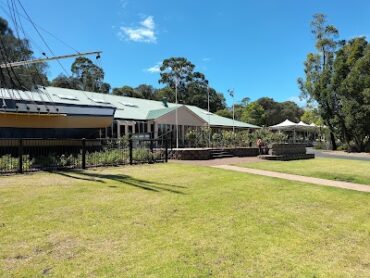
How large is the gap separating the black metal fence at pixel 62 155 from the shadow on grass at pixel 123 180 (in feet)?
4.43

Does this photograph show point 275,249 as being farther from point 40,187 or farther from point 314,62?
point 314,62

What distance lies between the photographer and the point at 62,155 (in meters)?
14.3

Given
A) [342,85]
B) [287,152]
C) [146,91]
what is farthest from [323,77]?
[146,91]

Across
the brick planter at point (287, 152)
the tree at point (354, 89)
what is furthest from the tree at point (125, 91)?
the brick planter at point (287, 152)

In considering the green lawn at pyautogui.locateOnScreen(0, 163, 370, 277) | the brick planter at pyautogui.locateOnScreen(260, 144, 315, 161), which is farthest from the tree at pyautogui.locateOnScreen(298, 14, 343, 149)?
the green lawn at pyautogui.locateOnScreen(0, 163, 370, 277)

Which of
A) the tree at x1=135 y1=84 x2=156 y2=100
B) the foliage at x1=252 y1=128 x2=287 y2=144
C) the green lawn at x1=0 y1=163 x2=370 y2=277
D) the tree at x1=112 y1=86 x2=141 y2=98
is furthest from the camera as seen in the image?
the tree at x1=135 y1=84 x2=156 y2=100

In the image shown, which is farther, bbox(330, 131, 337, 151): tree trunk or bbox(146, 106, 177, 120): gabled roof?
bbox(330, 131, 337, 151): tree trunk

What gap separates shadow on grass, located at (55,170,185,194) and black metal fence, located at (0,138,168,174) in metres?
1.35

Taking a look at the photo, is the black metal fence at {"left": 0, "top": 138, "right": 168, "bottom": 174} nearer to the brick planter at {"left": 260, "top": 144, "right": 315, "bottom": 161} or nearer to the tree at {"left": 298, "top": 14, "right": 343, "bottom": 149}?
the brick planter at {"left": 260, "top": 144, "right": 315, "bottom": 161}

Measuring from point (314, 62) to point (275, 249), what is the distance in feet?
139

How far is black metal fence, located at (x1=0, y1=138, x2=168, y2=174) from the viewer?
12.7 m

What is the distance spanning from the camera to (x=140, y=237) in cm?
550

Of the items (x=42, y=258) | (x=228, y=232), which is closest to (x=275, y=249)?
(x=228, y=232)

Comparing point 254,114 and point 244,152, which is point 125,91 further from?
point 244,152
